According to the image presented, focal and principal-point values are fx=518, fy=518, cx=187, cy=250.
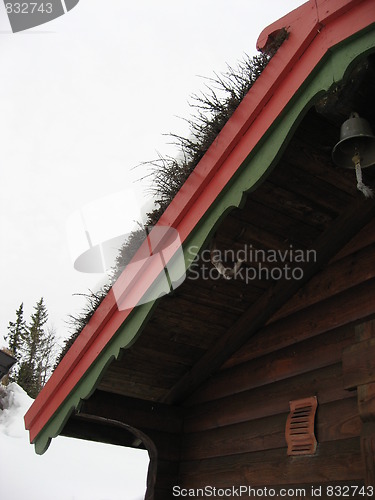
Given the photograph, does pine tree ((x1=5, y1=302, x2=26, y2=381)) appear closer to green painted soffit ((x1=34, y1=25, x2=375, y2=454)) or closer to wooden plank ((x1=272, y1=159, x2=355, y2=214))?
green painted soffit ((x1=34, y1=25, x2=375, y2=454))

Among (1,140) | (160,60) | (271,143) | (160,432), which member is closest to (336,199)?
(271,143)

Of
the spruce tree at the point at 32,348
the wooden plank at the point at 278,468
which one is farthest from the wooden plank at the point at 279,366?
the spruce tree at the point at 32,348

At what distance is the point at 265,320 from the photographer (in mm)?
3807

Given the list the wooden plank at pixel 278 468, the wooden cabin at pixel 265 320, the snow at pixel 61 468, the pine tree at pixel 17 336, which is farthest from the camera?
the pine tree at pixel 17 336

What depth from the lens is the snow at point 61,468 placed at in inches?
670

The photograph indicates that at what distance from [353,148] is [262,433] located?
202 cm

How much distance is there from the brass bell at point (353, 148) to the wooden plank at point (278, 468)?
1520 mm

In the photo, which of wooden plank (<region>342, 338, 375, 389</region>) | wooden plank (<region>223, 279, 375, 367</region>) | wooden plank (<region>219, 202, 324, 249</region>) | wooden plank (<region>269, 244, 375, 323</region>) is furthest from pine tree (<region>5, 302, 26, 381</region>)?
wooden plank (<region>342, 338, 375, 389</region>)

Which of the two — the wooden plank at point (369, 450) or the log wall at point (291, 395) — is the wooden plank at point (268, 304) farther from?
the wooden plank at point (369, 450)

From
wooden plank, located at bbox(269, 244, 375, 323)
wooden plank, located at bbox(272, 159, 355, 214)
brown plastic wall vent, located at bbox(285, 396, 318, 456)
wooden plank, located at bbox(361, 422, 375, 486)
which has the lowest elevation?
wooden plank, located at bbox(361, 422, 375, 486)

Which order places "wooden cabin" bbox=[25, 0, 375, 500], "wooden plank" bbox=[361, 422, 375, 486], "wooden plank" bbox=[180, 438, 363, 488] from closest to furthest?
"wooden plank" bbox=[361, 422, 375, 486] < "wooden cabin" bbox=[25, 0, 375, 500] < "wooden plank" bbox=[180, 438, 363, 488]

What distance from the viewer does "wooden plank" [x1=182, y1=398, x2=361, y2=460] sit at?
2980mm

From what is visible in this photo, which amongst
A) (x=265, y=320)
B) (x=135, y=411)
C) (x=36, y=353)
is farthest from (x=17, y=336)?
(x=265, y=320)

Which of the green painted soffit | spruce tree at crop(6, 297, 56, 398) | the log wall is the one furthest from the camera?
spruce tree at crop(6, 297, 56, 398)
